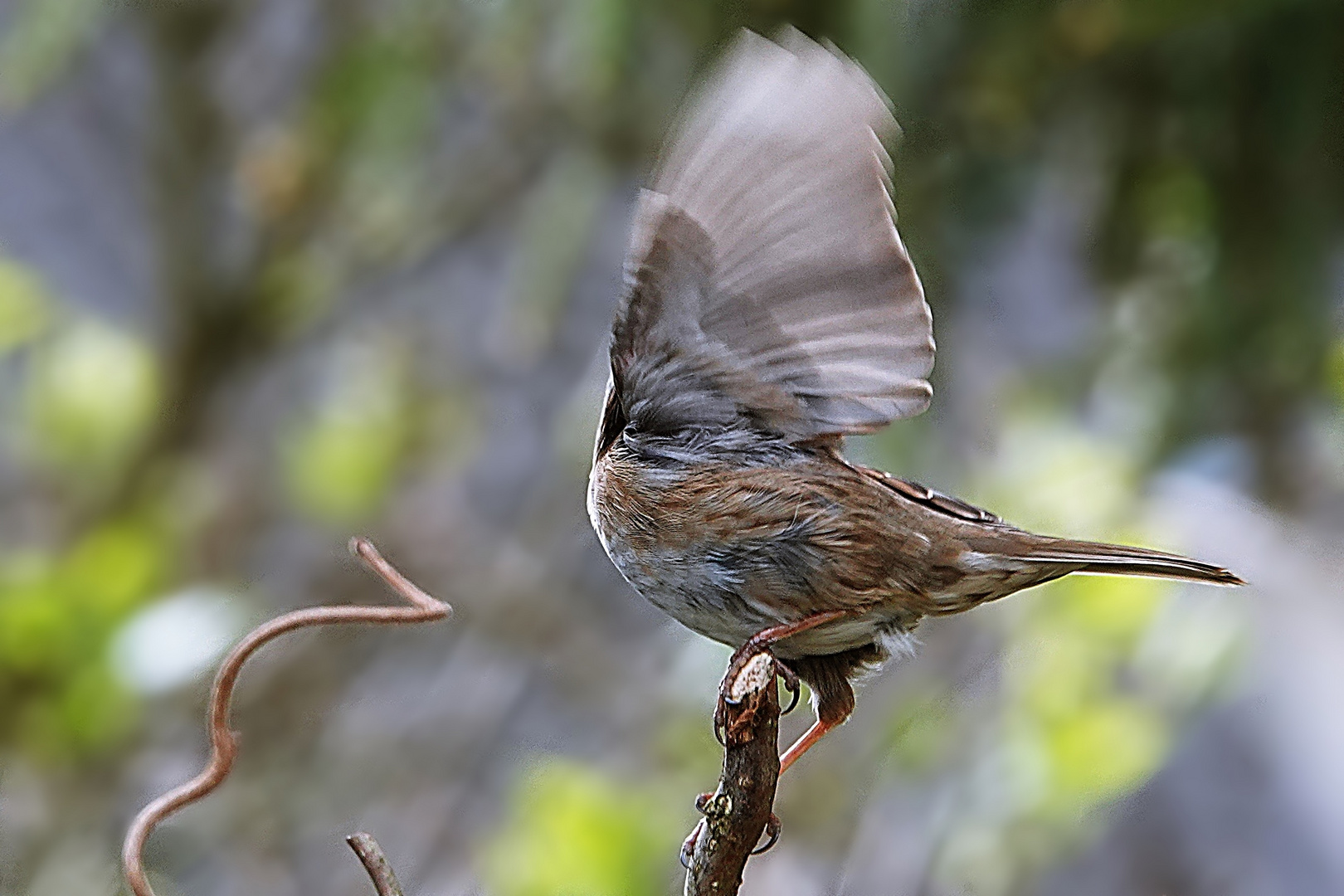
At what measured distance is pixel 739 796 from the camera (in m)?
1.00

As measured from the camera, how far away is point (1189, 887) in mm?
2146

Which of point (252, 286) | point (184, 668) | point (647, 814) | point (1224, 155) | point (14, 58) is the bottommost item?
point (184, 668)

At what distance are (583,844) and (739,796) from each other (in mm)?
1248

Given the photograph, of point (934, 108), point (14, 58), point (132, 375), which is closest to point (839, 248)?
point (934, 108)

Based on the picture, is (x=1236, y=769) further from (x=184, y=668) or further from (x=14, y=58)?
(x=14, y=58)

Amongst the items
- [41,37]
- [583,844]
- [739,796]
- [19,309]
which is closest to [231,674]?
[739,796]

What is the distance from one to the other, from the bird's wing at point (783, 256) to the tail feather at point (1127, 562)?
246 mm

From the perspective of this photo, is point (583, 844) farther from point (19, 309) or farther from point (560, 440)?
point (19, 309)

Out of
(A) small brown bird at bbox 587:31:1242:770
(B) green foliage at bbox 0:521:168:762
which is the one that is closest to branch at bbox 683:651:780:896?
(A) small brown bird at bbox 587:31:1242:770

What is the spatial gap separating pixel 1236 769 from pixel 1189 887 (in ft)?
0.70

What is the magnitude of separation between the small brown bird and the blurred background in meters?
0.63

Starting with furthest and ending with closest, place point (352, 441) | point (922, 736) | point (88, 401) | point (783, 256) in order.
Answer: point (352, 441) < point (88, 401) < point (922, 736) < point (783, 256)

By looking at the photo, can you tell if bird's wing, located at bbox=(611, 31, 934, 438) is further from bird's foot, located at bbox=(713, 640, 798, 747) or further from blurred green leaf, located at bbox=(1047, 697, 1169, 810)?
blurred green leaf, located at bbox=(1047, 697, 1169, 810)

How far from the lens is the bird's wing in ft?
3.00
